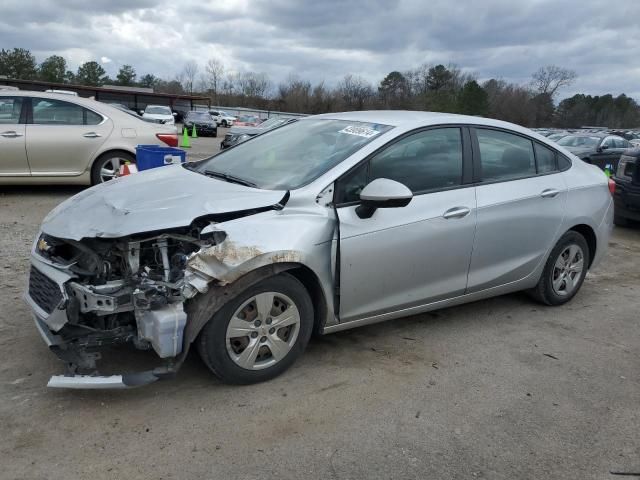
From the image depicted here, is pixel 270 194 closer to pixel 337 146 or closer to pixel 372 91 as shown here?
pixel 337 146

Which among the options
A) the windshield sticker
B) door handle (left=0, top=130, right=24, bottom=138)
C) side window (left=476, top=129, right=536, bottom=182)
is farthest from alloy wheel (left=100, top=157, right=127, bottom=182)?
side window (left=476, top=129, right=536, bottom=182)

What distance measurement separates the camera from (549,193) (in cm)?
456

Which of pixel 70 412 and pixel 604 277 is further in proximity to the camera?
pixel 604 277

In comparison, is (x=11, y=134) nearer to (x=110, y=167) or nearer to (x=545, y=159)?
(x=110, y=167)

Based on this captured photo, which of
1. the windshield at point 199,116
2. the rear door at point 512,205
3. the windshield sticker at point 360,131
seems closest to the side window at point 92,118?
the windshield sticker at point 360,131

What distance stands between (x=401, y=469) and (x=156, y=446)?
1.21 m

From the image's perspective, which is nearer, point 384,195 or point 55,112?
point 384,195

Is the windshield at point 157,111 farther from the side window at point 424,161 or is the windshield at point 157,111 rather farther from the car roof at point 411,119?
the side window at point 424,161

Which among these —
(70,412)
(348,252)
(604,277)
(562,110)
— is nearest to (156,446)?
(70,412)

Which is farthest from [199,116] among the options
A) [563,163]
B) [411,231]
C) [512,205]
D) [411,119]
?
[411,231]

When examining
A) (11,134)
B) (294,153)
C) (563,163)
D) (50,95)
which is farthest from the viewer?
(50,95)

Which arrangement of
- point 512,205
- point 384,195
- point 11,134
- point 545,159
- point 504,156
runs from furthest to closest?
point 11,134, point 545,159, point 504,156, point 512,205, point 384,195

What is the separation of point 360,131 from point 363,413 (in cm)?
195

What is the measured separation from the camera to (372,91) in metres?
84.8
